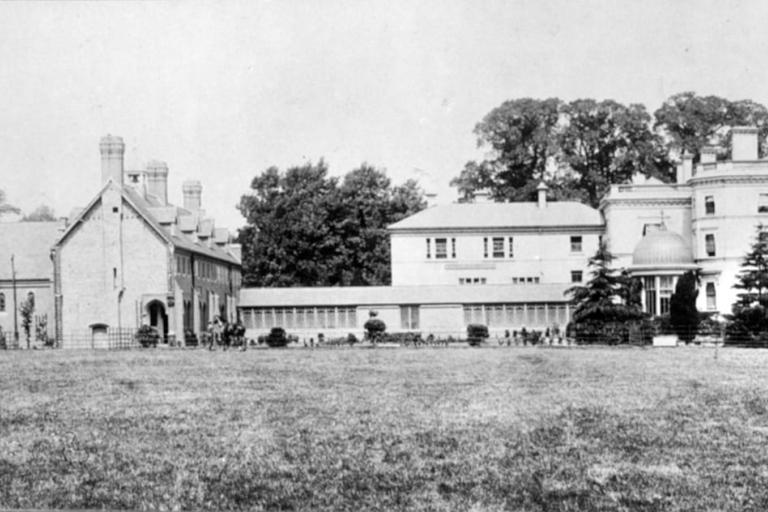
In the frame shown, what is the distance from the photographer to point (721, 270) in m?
61.4

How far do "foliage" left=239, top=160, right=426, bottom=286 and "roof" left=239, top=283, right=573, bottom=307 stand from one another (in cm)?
802

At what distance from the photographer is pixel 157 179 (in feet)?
229

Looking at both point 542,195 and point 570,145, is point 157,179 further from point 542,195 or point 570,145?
point 570,145

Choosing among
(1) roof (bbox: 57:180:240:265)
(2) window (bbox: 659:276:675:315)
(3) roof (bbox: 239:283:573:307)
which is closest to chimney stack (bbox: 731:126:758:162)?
(2) window (bbox: 659:276:675:315)

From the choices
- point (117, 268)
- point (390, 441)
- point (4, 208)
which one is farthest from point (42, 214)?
point (390, 441)

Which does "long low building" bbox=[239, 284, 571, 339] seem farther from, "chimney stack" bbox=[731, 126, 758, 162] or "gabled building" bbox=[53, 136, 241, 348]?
"chimney stack" bbox=[731, 126, 758, 162]

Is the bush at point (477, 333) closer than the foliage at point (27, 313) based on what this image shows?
Yes

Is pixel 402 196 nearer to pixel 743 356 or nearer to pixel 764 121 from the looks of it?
pixel 764 121

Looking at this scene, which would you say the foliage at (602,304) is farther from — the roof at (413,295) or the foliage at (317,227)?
the foliage at (317,227)

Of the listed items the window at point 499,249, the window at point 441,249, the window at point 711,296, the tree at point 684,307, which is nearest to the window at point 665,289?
the window at point 711,296

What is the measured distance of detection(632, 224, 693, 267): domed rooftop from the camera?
57.8 meters

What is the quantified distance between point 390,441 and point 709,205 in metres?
51.4

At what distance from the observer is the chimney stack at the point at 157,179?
228 ft

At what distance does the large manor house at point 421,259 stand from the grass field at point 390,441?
31.3 meters
